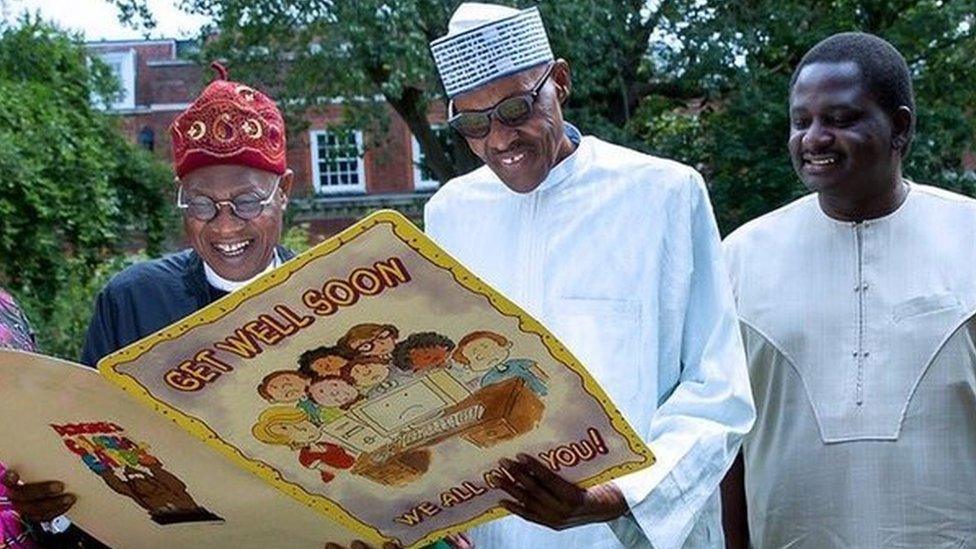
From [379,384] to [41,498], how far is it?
2.48 feet

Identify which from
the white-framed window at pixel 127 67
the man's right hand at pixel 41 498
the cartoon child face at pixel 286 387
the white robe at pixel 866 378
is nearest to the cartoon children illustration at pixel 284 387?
the cartoon child face at pixel 286 387

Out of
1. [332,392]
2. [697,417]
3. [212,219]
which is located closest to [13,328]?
[212,219]

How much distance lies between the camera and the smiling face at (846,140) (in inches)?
123

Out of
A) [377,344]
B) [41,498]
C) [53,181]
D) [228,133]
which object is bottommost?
[53,181]

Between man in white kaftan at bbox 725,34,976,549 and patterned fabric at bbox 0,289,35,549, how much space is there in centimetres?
165

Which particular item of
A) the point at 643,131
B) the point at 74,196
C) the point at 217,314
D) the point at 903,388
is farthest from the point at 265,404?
the point at 643,131

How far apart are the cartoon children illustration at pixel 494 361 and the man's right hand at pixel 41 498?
0.86 meters

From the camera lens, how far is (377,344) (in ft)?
6.82

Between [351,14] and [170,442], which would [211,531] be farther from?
[351,14]

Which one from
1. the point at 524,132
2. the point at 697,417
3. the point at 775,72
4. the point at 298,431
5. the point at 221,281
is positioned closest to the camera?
the point at 298,431

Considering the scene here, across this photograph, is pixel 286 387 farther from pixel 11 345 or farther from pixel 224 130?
pixel 11 345

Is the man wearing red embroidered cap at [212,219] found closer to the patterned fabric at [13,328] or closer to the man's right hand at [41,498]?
the patterned fabric at [13,328]

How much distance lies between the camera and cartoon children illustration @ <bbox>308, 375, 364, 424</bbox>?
7.01 ft

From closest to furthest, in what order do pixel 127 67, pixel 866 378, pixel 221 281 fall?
1. pixel 221 281
2. pixel 866 378
3. pixel 127 67
